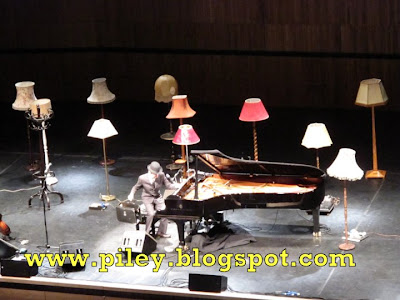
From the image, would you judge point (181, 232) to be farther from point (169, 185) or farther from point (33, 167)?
point (33, 167)

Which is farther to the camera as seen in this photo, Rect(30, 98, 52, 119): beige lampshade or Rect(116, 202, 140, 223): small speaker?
Rect(30, 98, 52, 119): beige lampshade

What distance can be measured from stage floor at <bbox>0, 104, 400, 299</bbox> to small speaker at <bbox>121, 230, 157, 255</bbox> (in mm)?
220

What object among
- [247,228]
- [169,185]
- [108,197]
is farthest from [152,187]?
[108,197]

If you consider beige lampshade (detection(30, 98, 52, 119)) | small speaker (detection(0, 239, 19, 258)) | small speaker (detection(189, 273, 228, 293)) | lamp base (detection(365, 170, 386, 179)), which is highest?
beige lampshade (detection(30, 98, 52, 119))

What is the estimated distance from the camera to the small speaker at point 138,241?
1273cm

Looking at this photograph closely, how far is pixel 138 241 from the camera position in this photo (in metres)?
12.8

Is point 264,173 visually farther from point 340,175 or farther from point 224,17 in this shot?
point 224,17

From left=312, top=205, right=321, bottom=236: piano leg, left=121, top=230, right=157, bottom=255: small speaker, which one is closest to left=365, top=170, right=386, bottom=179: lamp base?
left=312, top=205, right=321, bottom=236: piano leg

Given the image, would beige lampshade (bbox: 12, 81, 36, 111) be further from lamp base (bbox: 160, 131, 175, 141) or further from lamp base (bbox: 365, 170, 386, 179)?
lamp base (bbox: 365, 170, 386, 179)

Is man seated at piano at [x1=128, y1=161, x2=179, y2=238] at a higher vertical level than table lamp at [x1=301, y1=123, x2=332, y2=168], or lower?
lower

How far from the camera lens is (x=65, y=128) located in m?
18.4

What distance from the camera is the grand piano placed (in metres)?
12.7

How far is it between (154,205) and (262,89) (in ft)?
20.1

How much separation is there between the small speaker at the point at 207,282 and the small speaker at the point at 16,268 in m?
2.10
